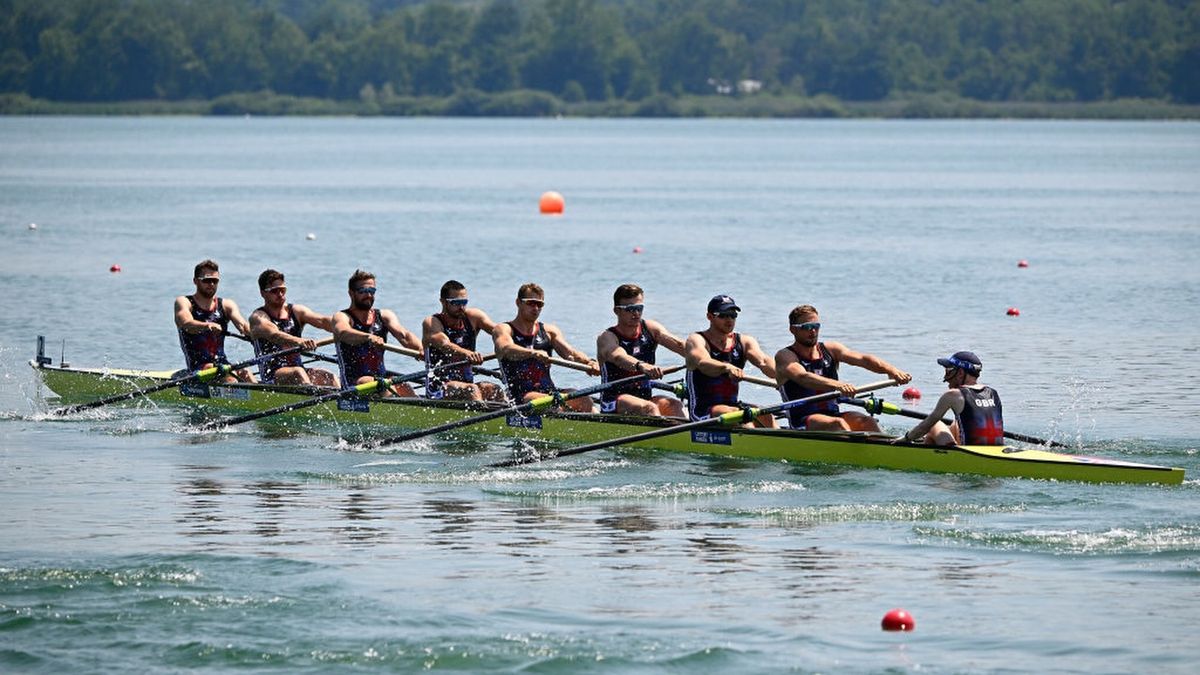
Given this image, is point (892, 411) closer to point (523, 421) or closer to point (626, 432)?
point (626, 432)

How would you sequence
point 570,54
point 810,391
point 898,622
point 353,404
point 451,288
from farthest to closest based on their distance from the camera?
1. point 570,54
2. point 353,404
3. point 451,288
4. point 810,391
5. point 898,622

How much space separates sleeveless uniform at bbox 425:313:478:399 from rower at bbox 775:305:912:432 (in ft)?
12.7

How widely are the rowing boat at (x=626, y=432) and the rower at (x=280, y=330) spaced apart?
365 mm

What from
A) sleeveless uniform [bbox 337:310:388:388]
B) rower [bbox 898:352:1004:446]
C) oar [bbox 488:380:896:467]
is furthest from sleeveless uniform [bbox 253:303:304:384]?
rower [bbox 898:352:1004:446]

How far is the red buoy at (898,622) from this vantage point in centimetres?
1240

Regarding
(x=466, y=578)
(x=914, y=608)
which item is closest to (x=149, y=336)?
(x=466, y=578)

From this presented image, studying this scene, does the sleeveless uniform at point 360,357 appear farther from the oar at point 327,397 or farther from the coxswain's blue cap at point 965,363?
the coxswain's blue cap at point 965,363

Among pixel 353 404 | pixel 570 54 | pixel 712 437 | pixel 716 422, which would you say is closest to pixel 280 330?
pixel 353 404

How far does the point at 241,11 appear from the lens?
200 metres

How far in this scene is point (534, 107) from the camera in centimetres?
17112

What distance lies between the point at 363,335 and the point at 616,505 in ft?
17.6

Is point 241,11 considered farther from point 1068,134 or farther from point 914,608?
point 914,608

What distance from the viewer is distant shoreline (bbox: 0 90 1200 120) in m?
167

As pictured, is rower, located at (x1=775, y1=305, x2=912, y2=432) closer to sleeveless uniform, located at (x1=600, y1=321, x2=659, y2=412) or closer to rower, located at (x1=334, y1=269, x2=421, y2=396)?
sleeveless uniform, located at (x1=600, y1=321, x2=659, y2=412)
